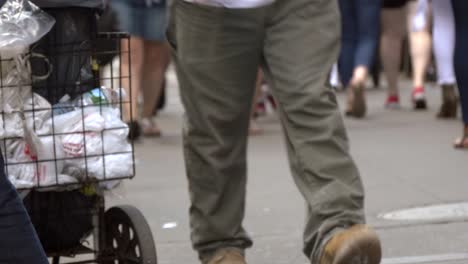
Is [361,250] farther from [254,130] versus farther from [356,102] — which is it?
[356,102]

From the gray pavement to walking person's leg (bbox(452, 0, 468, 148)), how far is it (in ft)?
0.67

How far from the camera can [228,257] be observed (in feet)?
14.4

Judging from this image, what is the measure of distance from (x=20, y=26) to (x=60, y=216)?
0.70 m

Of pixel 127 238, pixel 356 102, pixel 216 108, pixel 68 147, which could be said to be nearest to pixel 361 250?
pixel 216 108

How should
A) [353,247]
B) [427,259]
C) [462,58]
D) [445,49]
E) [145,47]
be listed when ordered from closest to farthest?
[353,247], [427,259], [462,58], [145,47], [445,49]

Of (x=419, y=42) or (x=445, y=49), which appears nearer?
(x=445, y=49)

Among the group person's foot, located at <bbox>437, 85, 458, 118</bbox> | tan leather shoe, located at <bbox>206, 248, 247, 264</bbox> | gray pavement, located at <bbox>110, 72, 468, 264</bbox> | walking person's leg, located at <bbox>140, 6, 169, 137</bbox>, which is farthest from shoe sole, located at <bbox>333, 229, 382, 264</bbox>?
person's foot, located at <bbox>437, 85, 458, 118</bbox>

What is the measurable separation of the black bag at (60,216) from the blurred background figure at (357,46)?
5916 mm

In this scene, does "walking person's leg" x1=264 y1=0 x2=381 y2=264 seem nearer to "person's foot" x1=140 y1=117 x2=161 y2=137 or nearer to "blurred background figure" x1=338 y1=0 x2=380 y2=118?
"person's foot" x1=140 y1=117 x2=161 y2=137

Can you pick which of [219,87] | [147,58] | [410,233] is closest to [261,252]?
[410,233]

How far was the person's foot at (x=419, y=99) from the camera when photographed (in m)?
10.6

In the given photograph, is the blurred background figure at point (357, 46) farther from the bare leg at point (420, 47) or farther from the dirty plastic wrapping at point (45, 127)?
the dirty plastic wrapping at point (45, 127)

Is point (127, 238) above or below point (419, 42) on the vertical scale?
above

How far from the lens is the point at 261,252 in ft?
17.4
